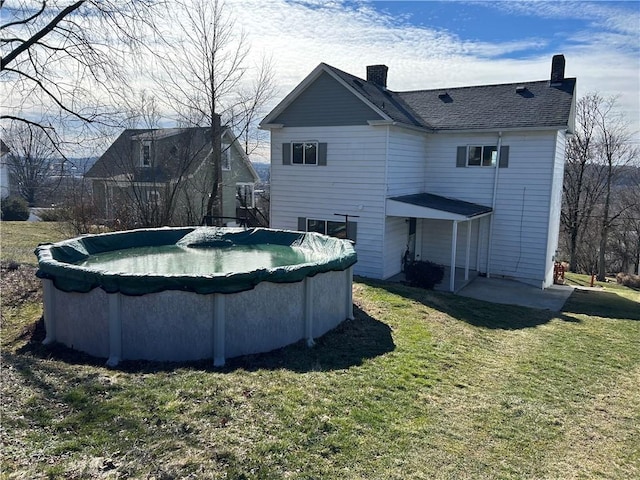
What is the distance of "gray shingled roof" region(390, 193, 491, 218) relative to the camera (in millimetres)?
13415

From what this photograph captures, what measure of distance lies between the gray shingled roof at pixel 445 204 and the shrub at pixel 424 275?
5.58 feet

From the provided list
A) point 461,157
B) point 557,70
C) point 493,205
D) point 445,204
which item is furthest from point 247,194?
point 557,70

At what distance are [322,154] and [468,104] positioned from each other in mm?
5968

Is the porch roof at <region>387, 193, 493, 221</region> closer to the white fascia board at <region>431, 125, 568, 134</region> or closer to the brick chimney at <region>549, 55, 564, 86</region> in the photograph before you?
the white fascia board at <region>431, 125, 568, 134</region>

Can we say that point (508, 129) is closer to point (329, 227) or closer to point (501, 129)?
point (501, 129)

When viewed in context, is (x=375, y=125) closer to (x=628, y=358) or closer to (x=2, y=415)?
(x=628, y=358)

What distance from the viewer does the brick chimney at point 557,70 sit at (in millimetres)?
15758

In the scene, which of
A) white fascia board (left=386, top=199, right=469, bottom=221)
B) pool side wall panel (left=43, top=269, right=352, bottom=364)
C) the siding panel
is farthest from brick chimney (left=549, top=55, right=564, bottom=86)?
pool side wall panel (left=43, top=269, right=352, bottom=364)

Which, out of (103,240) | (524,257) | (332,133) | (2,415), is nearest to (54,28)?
(103,240)

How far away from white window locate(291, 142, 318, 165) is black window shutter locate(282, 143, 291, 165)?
0.11 meters

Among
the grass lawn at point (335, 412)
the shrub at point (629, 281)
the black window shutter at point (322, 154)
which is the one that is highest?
the black window shutter at point (322, 154)

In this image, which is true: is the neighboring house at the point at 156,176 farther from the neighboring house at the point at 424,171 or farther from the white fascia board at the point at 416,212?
the white fascia board at the point at 416,212

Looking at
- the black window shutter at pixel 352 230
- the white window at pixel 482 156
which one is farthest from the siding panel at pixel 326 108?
the white window at pixel 482 156

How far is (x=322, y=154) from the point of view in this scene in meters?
14.5
